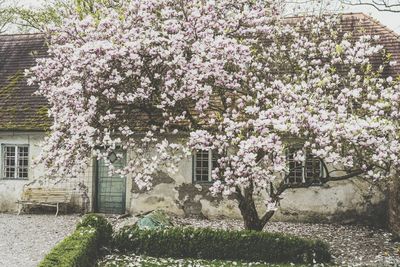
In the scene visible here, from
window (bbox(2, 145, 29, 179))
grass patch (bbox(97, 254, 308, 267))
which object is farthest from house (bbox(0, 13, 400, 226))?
grass patch (bbox(97, 254, 308, 267))

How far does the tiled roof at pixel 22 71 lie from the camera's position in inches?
754

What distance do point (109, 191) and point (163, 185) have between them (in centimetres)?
248

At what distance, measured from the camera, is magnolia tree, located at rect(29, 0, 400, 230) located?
10.5 metres

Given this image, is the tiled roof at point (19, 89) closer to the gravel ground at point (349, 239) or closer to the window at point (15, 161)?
the window at point (15, 161)

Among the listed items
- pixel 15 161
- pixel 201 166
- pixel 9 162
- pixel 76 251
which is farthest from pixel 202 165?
pixel 76 251

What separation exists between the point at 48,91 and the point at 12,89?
30.5ft

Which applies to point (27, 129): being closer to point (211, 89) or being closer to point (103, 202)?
point (103, 202)

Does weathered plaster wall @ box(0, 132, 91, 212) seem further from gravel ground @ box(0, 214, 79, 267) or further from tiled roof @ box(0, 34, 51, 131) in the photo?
gravel ground @ box(0, 214, 79, 267)

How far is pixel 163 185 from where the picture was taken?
18.5 meters

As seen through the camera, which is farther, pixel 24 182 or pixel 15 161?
pixel 15 161

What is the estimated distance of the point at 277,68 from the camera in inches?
502

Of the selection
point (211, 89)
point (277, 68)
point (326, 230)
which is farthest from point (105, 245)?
point (326, 230)

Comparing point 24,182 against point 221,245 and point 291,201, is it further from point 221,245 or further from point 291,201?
point 221,245

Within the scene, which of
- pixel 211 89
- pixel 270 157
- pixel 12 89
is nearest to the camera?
pixel 270 157
